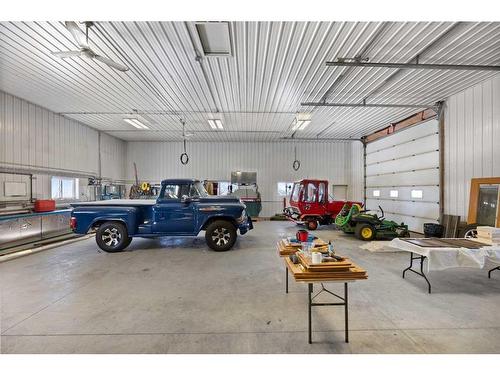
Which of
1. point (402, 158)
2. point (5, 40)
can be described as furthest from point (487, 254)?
point (5, 40)

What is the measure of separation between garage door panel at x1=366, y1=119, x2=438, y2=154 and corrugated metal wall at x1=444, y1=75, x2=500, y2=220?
1.99ft

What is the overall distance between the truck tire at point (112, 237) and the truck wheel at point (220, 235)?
6.98 ft

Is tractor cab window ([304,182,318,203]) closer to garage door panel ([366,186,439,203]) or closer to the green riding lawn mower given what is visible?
the green riding lawn mower

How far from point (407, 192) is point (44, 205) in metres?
12.4

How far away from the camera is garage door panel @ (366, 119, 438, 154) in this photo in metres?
7.38

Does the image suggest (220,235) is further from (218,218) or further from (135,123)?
(135,123)

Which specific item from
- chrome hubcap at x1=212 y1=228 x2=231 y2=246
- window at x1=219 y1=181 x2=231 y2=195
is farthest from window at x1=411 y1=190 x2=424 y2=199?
window at x1=219 y1=181 x2=231 y2=195

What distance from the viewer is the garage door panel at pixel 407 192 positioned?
283 inches

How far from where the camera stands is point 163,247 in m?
6.22

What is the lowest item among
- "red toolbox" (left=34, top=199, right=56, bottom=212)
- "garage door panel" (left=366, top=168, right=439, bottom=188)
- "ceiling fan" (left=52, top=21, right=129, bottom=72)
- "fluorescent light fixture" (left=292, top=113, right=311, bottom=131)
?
"red toolbox" (left=34, top=199, right=56, bottom=212)

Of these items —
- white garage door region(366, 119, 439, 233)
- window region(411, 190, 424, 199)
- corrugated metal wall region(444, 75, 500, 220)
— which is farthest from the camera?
window region(411, 190, 424, 199)

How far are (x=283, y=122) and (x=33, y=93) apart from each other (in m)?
7.89

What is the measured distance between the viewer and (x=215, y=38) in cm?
400

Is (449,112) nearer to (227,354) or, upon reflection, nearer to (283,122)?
(283,122)
